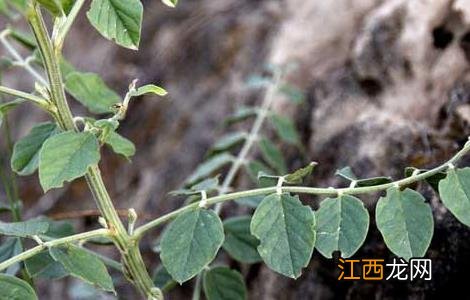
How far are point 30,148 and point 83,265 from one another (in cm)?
26

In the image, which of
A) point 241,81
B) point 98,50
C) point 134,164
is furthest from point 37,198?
point 241,81

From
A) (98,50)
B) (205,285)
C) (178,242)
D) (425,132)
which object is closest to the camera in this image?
(178,242)

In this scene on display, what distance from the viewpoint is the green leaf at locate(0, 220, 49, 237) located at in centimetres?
103

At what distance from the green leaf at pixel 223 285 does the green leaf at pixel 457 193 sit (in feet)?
1.45

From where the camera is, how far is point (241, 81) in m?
2.21

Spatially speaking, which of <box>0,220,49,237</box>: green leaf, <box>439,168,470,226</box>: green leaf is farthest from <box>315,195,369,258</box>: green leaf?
<box>0,220,49,237</box>: green leaf

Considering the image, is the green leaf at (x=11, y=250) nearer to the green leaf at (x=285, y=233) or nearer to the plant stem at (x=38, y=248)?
the plant stem at (x=38, y=248)

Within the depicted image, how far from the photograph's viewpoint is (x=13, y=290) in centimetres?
97

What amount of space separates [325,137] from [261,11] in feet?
2.42

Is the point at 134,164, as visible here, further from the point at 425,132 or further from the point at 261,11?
the point at 425,132

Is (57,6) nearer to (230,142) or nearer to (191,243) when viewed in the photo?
(191,243)

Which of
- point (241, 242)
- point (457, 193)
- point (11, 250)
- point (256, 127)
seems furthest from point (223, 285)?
point (256, 127)

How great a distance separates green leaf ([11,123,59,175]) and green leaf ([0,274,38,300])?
0.89 ft

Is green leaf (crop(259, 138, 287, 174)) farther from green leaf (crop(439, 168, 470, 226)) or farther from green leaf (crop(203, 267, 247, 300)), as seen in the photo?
green leaf (crop(439, 168, 470, 226))
